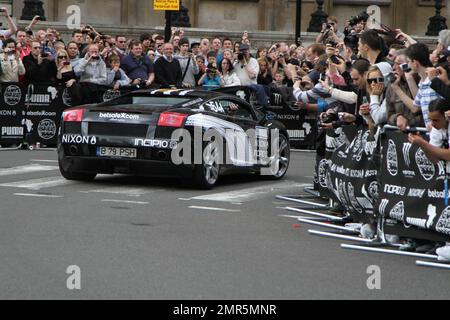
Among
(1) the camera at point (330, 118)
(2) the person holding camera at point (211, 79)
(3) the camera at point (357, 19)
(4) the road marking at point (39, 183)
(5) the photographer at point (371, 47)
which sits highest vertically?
(3) the camera at point (357, 19)

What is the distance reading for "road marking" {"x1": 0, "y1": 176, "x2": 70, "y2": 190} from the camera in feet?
53.3

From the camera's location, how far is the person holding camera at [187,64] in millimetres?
24275

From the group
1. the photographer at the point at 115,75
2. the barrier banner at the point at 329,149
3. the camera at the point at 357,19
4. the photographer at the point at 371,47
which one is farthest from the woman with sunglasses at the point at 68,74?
the photographer at the point at 371,47

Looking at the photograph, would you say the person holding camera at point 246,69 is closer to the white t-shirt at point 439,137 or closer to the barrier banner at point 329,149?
the barrier banner at point 329,149

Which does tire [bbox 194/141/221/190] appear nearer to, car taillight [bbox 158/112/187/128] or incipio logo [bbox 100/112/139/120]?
car taillight [bbox 158/112/187/128]

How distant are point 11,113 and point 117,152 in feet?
23.7

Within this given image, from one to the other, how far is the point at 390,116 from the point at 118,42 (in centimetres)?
1370

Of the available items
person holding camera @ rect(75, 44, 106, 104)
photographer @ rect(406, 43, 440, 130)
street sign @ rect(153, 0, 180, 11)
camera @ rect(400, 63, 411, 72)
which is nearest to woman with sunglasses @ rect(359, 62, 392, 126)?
camera @ rect(400, 63, 411, 72)

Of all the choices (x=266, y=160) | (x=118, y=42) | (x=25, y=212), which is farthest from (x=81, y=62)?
(x=25, y=212)

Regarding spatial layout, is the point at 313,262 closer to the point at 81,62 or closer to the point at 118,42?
the point at 81,62

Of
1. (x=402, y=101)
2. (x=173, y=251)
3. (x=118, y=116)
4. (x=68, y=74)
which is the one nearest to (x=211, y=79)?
(x=68, y=74)

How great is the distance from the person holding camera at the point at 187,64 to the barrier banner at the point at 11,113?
10.9 feet

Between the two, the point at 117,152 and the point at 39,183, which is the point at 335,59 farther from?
the point at 39,183

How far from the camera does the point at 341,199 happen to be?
533 inches
